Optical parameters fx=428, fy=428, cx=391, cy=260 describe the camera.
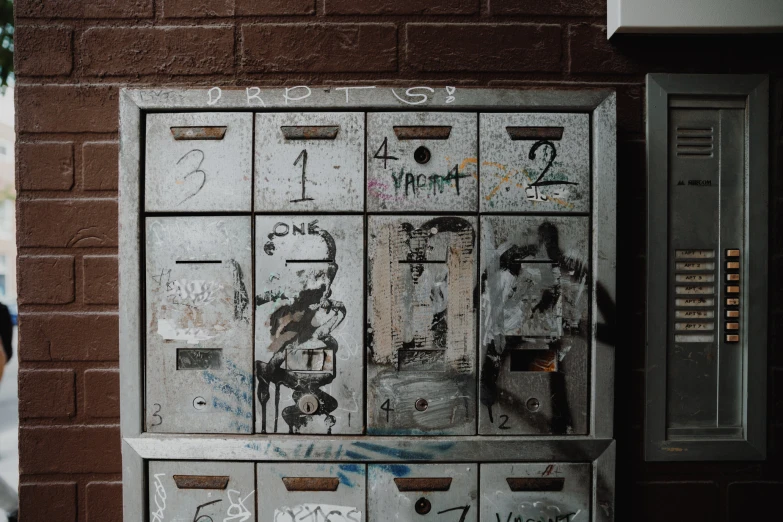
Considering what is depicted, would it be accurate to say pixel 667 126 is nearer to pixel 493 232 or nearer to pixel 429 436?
pixel 493 232

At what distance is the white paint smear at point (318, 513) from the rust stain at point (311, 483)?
71 mm

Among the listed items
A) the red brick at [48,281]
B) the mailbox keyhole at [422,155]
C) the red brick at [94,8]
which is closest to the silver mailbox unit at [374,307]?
the mailbox keyhole at [422,155]

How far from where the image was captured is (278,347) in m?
1.75

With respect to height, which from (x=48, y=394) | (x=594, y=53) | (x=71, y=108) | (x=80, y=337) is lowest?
(x=48, y=394)

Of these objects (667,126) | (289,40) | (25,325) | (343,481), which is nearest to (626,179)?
(667,126)

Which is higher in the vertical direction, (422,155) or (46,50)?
(46,50)

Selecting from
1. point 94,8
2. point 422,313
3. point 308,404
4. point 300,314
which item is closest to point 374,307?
point 422,313

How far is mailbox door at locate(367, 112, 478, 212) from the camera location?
175 centimetres

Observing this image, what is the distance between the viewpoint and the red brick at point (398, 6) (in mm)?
1921

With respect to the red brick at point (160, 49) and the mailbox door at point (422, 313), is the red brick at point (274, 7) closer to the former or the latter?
the red brick at point (160, 49)

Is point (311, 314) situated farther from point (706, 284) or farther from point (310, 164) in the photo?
point (706, 284)

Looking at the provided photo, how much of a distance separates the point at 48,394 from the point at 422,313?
1.72 meters

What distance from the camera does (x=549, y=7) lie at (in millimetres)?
1926

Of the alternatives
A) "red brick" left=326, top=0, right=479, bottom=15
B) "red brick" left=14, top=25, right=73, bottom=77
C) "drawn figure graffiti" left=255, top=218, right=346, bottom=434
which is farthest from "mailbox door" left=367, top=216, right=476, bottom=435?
"red brick" left=14, top=25, right=73, bottom=77
